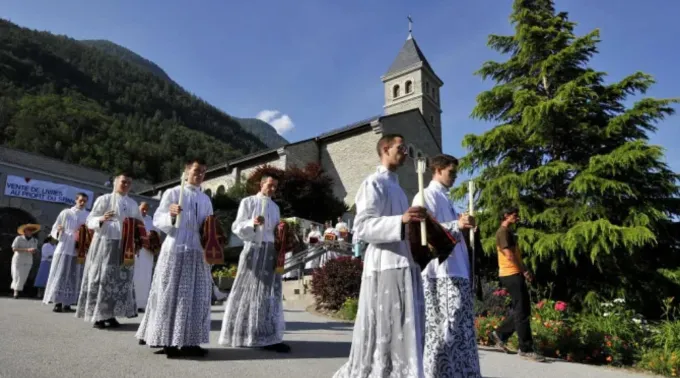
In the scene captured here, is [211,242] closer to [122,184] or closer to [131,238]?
[131,238]

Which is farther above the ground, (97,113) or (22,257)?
(97,113)

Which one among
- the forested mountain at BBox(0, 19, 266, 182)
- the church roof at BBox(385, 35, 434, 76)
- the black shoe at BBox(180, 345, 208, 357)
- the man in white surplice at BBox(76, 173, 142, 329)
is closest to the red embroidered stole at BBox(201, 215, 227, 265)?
the black shoe at BBox(180, 345, 208, 357)

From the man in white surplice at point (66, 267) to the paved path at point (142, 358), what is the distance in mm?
1299

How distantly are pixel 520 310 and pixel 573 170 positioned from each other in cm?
753

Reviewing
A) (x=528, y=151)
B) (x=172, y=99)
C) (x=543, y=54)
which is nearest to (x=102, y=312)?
(x=528, y=151)

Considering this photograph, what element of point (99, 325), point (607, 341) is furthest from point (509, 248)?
point (99, 325)

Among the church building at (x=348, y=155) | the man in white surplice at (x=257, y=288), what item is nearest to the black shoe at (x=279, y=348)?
the man in white surplice at (x=257, y=288)

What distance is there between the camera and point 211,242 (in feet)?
16.7

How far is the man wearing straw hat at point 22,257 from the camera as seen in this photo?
38.7 ft

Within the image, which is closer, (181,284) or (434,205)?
(434,205)

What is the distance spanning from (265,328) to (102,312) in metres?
2.55

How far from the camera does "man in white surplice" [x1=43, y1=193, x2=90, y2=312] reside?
8.54m

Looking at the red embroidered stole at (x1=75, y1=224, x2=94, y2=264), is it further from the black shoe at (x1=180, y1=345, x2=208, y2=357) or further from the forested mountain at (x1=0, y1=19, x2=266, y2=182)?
the forested mountain at (x1=0, y1=19, x2=266, y2=182)

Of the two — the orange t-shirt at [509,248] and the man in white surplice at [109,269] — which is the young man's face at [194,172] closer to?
the man in white surplice at [109,269]
